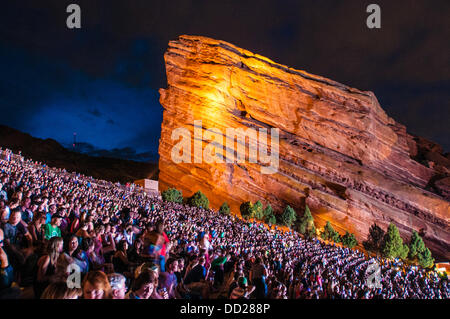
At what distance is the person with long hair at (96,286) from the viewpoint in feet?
9.52

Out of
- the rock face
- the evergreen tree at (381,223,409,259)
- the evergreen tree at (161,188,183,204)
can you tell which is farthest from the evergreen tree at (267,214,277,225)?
the evergreen tree at (381,223,409,259)

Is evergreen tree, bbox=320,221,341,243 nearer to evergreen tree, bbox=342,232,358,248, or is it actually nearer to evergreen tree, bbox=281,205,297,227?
evergreen tree, bbox=342,232,358,248

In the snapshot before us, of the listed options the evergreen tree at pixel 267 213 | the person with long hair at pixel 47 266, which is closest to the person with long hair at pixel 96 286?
the person with long hair at pixel 47 266

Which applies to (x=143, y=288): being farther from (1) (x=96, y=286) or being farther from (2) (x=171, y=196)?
(2) (x=171, y=196)

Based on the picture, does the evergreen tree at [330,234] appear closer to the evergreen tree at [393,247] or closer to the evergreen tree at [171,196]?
the evergreen tree at [393,247]

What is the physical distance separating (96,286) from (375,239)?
58.7m

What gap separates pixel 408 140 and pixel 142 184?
3236 inches

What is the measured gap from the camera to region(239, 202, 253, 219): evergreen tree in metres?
51.2

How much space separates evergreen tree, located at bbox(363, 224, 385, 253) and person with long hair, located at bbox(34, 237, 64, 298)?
57.3 meters

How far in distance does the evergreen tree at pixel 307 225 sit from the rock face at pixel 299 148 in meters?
4.28

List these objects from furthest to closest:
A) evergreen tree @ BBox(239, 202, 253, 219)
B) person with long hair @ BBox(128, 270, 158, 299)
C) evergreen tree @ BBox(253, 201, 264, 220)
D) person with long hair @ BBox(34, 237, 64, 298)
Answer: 1. evergreen tree @ BBox(253, 201, 264, 220)
2. evergreen tree @ BBox(239, 202, 253, 219)
3. person with long hair @ BBox(34, 237, 64, 298)
4. person with long hair @ BBox(128, 270, 158, 299)

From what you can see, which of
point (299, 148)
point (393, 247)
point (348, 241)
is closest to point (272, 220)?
point (348, 241)

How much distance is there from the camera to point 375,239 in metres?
50.4
